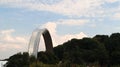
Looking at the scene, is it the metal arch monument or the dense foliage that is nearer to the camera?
the metal arch monument

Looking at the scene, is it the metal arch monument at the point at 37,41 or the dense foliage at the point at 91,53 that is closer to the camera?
the metal arch monument at the point at 37,41

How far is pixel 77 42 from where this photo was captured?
8306 centimetres

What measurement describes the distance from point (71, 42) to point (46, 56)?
24.4 meters

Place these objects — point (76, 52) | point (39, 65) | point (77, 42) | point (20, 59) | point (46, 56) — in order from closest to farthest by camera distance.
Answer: point (39, 65) → point (20, 59) → point (46, 56) → point (76, 52) → point (77, 42)

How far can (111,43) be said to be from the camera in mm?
76750

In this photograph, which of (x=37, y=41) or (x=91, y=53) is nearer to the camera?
(x=37, y=41)

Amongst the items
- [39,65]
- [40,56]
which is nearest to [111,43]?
[40,56]

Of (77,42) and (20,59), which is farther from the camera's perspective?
(77,42)

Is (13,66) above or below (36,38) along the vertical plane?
below

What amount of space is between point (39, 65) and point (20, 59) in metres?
10.5

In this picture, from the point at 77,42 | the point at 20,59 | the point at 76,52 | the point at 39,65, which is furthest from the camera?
the point at 77,42

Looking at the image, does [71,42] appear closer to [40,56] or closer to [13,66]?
[40,56]

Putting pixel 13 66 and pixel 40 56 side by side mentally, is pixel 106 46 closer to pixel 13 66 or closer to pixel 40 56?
pixel 40 56

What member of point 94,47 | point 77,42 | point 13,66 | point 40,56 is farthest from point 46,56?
point 77,42
